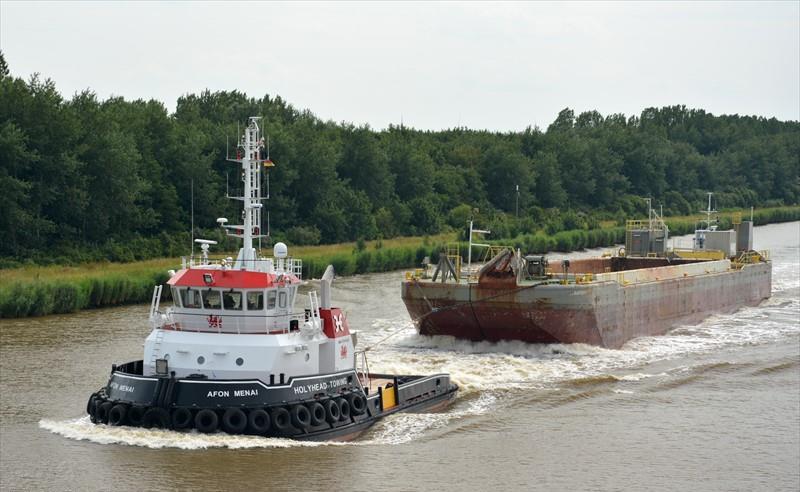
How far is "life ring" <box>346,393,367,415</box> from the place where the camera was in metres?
19.8

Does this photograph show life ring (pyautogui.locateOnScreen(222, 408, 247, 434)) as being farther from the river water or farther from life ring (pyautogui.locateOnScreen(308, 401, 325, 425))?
life ring (pyautogui.locateOnScreen(308, 401, 325, 425))

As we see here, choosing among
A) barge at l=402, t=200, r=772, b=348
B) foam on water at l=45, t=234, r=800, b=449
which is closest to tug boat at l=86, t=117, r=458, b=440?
foam on water at l=45, t=234, r=800, b=449

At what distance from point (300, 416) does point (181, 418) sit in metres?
1.87

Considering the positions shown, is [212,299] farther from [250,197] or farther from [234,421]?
[234,421]

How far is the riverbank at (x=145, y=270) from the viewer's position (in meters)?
33.8

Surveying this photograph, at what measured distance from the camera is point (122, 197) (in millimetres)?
46000

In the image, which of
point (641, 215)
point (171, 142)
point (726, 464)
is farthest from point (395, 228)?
point (726, 464)

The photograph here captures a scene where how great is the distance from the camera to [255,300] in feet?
63.7

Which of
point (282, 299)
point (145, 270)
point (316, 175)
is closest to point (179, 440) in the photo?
point (282, 299)

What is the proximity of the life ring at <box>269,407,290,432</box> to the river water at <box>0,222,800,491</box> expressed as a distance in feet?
0.93

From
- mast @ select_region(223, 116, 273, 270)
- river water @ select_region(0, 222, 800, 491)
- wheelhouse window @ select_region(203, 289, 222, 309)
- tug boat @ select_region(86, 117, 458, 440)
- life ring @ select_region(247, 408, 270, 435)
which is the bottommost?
river water @ select_region(0, 222, 800, 491)

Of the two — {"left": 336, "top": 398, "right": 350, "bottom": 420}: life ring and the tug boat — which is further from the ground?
the tug boat

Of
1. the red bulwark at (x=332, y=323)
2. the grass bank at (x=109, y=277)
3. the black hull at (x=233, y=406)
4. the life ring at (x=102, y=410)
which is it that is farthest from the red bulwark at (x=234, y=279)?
the grass bank at (x=109, y=277)

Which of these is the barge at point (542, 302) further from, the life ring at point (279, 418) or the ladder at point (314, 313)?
the life ring at point (279, 418)
